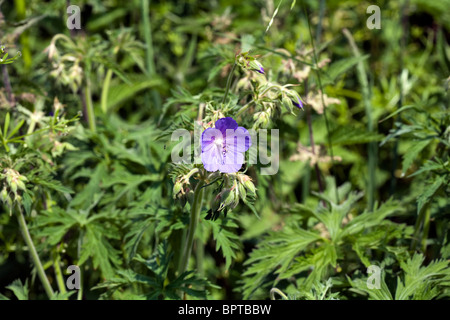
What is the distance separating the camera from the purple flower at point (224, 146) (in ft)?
4.96

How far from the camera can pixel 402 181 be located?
317 centimetres

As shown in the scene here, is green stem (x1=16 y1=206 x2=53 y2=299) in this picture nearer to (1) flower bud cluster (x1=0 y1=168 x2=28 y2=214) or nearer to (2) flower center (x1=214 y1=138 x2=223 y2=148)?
(1) flower bud cluster (x1=0 y1=168 x2=28 y2=214)

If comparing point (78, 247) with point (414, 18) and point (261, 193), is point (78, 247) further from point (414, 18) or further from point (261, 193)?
point (414, 18)

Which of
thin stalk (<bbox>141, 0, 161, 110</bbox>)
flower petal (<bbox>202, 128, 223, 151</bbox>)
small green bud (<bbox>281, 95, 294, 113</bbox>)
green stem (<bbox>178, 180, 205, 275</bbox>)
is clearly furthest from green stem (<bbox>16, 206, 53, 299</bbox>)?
thin stalk (<bbox>141, 0, 161, 110</bbox>)

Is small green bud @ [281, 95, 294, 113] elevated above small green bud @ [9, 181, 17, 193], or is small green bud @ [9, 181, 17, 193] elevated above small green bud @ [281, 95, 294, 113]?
small green bud @ [281, 95, 294, 113]

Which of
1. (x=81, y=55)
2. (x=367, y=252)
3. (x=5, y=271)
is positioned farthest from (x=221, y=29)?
(x=5, y=271)

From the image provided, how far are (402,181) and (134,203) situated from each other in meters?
1.75

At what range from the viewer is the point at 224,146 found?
5.08 ft

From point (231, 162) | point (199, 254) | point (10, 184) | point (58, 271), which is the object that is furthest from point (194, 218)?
point (58, 271)

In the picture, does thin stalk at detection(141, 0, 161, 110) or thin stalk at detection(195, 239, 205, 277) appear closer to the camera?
thin stalk at detection(195, 239, 205, 277)

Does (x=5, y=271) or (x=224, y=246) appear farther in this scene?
(x=5, y=271)

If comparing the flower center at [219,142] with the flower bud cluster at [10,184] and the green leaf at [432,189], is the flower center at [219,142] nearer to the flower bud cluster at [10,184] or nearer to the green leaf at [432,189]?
the flower bud cluster at [10,184]

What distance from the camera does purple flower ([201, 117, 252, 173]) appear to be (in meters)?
1.51

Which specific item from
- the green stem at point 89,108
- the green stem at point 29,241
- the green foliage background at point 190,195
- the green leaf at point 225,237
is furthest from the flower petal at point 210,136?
the green stem at point 89,108
